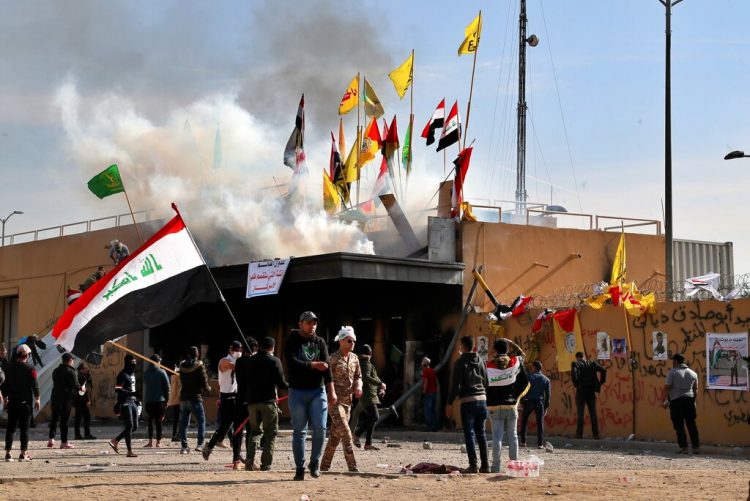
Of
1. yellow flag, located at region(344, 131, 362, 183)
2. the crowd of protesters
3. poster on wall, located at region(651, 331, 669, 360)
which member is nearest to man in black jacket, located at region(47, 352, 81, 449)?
the crowd of protesters

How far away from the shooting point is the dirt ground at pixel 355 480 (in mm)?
11789

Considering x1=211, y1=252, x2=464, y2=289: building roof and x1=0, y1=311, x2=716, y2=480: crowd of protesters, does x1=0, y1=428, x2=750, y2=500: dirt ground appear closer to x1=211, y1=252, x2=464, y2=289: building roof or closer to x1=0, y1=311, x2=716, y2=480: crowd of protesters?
x1=0, y1=311, x2=716, y2=480: crowd of protesters

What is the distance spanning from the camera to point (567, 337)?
24.8m

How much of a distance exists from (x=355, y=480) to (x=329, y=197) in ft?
70.3

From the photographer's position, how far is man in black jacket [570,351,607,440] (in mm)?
22359

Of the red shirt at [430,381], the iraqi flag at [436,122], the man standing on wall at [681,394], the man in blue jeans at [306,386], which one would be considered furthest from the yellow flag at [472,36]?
the man in blue jeans at [306,386]

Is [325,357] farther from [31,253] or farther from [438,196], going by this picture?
[31,253]

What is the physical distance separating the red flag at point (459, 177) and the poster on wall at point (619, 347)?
6592 millimetres

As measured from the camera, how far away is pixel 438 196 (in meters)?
30.5

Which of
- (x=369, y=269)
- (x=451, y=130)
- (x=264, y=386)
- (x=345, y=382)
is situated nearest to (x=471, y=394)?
(x=345, y=382)

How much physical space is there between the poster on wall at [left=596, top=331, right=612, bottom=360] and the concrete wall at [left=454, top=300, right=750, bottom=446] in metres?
0.11

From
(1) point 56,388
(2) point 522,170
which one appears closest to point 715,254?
(2) point 522,170

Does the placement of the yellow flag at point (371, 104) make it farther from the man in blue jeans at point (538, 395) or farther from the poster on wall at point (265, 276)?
the man in blue jeans at point (538, 395)

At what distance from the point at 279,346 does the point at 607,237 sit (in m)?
9.59
